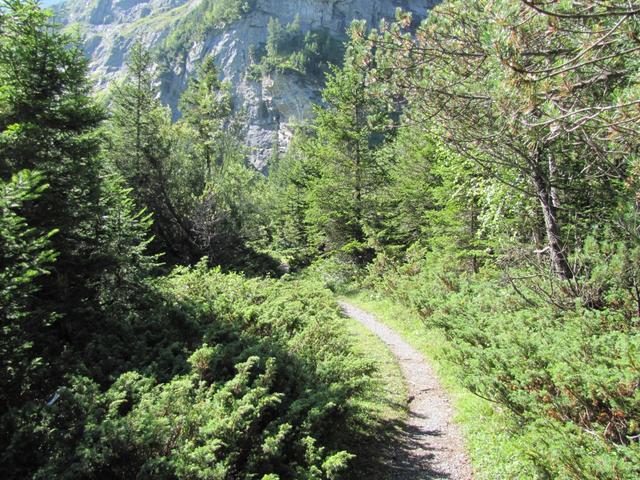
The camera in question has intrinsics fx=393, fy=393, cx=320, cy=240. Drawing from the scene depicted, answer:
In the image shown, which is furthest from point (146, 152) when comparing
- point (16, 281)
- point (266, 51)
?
point (266, 51)

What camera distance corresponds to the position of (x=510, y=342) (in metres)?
5.64

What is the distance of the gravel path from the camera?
5047mm

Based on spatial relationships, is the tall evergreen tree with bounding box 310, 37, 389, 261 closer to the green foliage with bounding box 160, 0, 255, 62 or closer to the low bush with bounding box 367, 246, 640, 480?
the low bush with bounding box 367, 246, 640, 480

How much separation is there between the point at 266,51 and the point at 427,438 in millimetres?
114998

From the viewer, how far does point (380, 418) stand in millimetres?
6398

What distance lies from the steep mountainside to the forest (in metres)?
79.0

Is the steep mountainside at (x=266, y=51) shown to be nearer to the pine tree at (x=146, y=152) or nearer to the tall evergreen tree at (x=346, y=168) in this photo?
the tall evergreen tree at (x=346, y=168)

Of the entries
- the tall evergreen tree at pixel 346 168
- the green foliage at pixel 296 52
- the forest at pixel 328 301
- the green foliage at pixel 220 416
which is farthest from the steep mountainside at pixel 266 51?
the green foliage at pixel 220 416

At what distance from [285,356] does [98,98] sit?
6.89m

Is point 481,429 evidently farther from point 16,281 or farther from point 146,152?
point 146,152

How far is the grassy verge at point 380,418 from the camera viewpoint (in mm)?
5146

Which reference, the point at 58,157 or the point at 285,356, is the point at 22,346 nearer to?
the point at 285,356

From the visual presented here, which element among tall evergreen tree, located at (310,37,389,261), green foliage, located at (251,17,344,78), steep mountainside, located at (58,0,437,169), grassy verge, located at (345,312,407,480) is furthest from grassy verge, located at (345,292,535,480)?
green foliage, located at (251,17,344,78)

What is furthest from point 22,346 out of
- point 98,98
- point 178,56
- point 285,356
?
point 178,56
